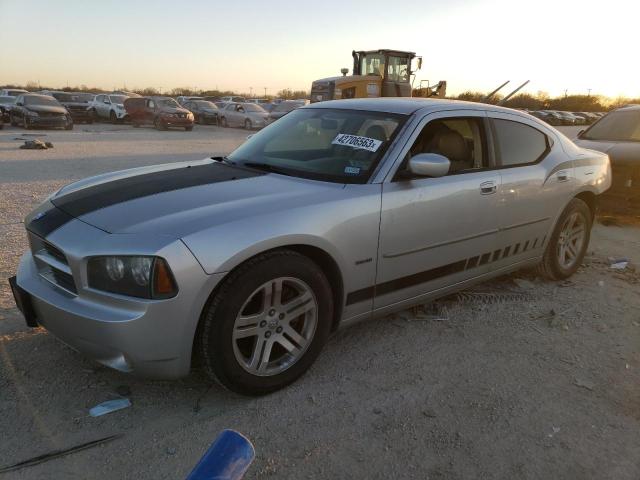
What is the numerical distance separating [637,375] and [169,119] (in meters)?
22.9

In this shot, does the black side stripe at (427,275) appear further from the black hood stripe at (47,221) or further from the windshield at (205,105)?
the windshield at (205,105)

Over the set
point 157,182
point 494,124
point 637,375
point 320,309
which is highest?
point 494,124

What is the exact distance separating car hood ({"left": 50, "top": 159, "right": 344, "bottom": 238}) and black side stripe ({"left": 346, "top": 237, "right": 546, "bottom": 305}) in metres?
0.65

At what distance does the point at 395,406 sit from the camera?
275 centimetres

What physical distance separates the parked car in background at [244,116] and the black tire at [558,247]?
2214 cm

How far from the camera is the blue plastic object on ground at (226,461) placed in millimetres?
1086

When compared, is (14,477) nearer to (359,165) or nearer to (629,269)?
(359,165)

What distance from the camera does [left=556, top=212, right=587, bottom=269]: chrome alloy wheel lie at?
15.3ft

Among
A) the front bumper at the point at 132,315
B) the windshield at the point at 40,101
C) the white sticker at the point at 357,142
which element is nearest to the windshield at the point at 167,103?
the windshield at the point at 40,101

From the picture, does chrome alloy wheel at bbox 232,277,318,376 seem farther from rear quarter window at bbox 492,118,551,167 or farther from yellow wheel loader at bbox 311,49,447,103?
yellow wheel loader at bbox 311,49,447,103

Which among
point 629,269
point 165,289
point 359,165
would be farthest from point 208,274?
point 629,269

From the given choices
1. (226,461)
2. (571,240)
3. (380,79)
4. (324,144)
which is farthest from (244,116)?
(226,461)

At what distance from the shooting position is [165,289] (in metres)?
2.33

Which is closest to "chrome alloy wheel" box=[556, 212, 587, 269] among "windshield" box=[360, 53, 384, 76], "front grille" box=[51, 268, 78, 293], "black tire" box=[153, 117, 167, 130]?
"front grille" box=[51, 268, 78, 293]
